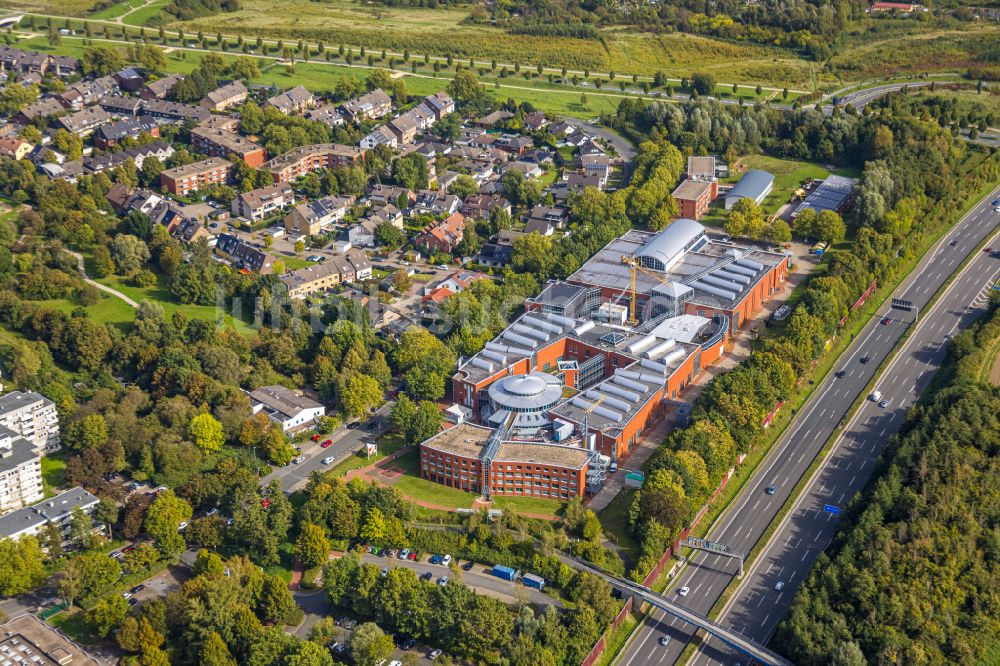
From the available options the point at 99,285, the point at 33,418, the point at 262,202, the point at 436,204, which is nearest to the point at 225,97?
the point at 262,202

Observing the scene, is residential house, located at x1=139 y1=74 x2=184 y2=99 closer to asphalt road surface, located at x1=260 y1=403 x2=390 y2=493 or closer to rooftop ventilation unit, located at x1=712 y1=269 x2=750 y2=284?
asphalt road surface, located at x1=260 y1=403 x2=390 y2=493

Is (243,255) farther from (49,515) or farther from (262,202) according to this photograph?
(49,515)

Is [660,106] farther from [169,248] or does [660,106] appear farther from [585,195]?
[169,248]

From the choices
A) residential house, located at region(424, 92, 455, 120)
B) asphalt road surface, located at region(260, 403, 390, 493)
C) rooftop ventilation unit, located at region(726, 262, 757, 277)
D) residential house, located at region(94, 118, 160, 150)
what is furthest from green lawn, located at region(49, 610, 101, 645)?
residential house, located at region(424, 92, 455, 120)

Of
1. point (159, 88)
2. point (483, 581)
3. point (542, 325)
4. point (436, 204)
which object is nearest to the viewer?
point (483, 581)

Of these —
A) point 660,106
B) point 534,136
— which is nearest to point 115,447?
point 534,136
